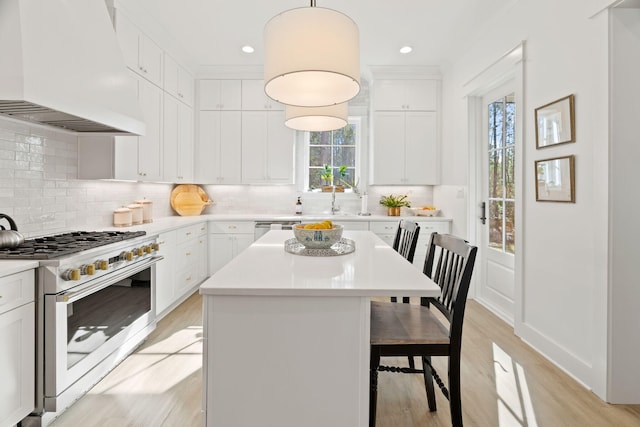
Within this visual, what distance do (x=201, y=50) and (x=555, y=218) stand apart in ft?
13.0

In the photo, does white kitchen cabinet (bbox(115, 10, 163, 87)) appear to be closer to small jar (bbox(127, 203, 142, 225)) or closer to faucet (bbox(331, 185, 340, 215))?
small jar (bbox(127, 203, 142, 225))

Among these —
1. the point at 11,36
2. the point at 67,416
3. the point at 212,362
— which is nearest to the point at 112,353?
the point at 67,416

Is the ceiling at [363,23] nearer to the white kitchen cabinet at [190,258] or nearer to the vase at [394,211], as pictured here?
the vase at [394,211]

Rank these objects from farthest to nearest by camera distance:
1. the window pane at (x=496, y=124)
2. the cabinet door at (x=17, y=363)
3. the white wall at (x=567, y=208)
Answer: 1. the window pane at (x=496, y=124)
2. the white wall at (x=567, y=208)
3. the cabinet door at (x=17, y=363)

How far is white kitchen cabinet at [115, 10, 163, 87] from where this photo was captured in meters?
2.98

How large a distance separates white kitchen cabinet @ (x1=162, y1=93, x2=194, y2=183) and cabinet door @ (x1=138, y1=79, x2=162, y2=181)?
12 centimetres

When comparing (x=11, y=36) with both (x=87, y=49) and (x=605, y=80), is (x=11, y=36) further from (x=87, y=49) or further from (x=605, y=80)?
(x=605, y=80)

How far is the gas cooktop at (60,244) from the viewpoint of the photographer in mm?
1748

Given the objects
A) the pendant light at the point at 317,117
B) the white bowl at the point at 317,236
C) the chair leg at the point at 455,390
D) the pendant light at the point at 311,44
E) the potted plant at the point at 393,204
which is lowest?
the chair leg at the point at 455,390

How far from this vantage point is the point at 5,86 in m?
1.59

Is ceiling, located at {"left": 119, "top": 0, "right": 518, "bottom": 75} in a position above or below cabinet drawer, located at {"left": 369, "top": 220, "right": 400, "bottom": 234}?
above

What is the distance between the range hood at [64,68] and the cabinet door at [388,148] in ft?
9.50

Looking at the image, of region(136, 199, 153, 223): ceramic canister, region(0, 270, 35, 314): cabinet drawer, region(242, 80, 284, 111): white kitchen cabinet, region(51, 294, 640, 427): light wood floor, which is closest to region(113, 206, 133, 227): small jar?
region(136, 199, 153, 223): ceramic canister

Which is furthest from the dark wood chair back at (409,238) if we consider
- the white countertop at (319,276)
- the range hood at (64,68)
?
the range hood at (64,68)
